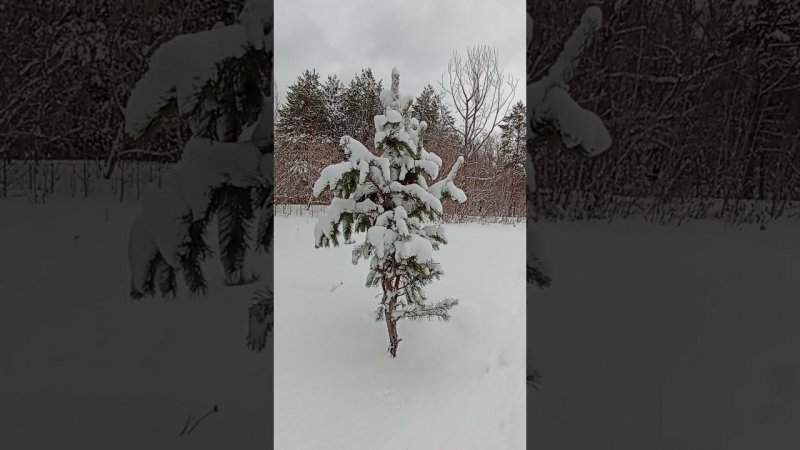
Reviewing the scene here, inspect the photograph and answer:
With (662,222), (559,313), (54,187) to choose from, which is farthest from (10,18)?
(662,222)

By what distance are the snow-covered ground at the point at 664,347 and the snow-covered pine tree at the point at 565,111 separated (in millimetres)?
280

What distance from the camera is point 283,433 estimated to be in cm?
151

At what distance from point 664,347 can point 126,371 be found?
2.14 metres

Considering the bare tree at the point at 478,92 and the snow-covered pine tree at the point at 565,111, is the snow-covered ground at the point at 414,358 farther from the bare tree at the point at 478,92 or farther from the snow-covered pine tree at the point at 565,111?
the bare tree at the point at 478,92

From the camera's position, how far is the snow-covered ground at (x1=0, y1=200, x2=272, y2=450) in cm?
116

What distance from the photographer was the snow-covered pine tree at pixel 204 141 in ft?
2.20

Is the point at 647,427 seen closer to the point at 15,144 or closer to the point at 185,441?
the point at 185,441

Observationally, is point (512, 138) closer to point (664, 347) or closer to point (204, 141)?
point (664, 347)

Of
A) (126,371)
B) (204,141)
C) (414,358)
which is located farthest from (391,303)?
(204,141)

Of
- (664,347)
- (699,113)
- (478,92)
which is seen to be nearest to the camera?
(664,347)

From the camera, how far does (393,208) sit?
2154 millimetres

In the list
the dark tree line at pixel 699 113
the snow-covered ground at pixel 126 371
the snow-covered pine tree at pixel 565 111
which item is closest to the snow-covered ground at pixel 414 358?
the snow-covered ground at pixel 126 371

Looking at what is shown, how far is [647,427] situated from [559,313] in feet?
2.41

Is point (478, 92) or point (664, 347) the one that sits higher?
point (478, 92)
